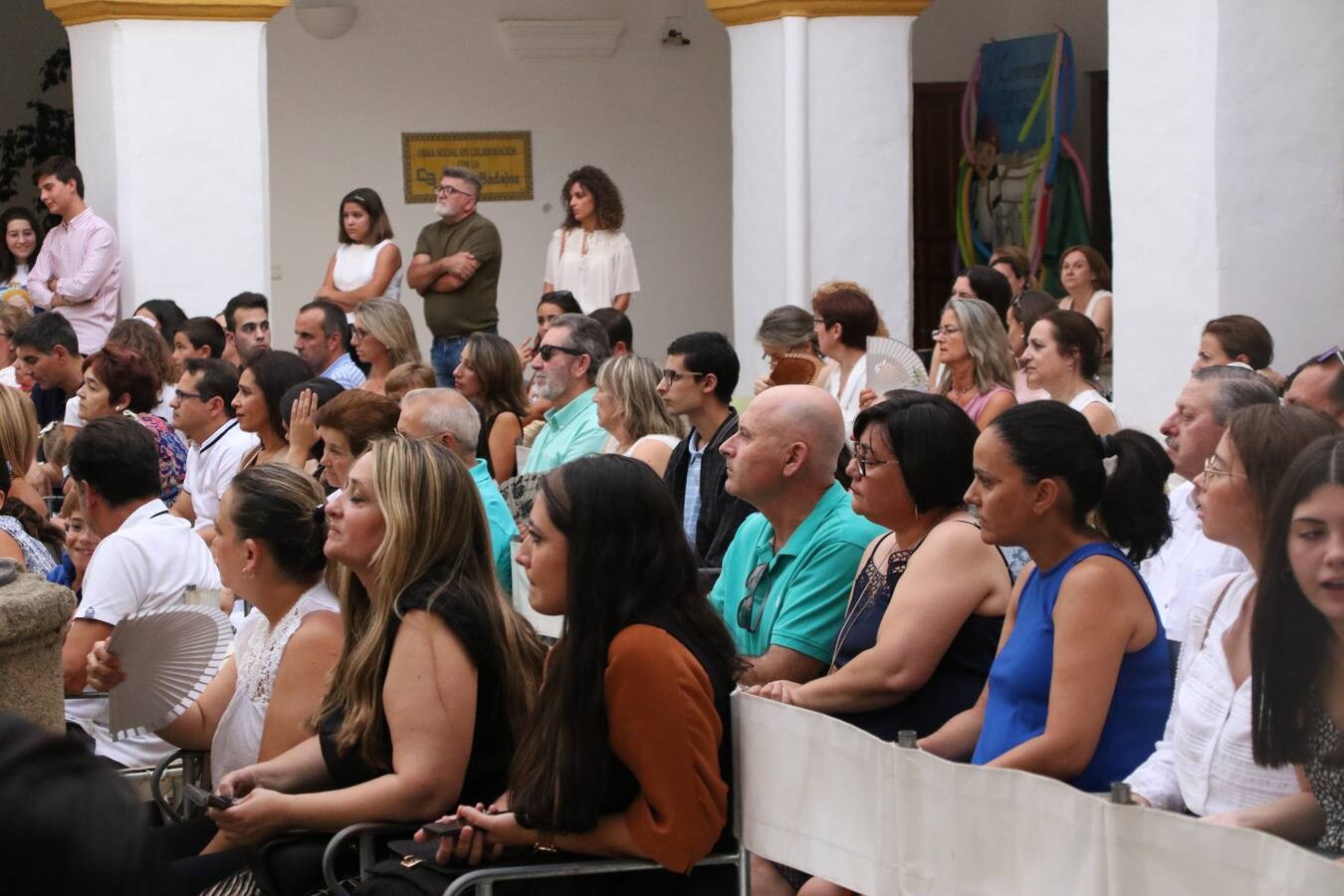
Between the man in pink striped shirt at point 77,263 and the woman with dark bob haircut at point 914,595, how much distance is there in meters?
8.00

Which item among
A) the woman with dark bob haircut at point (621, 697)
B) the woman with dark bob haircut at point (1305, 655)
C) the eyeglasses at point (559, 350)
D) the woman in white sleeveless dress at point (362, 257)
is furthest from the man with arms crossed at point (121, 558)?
the woman in white sleeveless dress at point (362, 257)

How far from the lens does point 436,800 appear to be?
155 inches

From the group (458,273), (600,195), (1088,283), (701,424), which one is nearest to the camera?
(701,424)

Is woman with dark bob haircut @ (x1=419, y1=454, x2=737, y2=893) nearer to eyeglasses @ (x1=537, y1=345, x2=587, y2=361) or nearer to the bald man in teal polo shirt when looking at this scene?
the bald man in teal polo shirt

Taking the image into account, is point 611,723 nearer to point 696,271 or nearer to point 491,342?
point 491,342

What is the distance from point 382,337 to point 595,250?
3.22 meters

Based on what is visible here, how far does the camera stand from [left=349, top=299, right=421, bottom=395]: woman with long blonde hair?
29.7 feet

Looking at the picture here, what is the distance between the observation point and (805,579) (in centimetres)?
461

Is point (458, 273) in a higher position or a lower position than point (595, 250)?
lower

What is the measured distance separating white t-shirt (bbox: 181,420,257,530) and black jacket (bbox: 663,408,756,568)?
6.28 ft

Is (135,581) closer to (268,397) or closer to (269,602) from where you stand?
(269,602)

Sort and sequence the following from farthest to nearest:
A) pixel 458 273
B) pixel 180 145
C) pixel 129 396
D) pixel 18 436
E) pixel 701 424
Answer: pixel 180 145 < pixel 458 273 < pixel 129 396 < pixel 701 424 < pixel 18 436

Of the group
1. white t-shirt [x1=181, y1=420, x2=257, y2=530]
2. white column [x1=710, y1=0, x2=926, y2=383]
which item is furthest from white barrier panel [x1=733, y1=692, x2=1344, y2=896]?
white column [x1=710, y1=0, x2=926, y2=383]

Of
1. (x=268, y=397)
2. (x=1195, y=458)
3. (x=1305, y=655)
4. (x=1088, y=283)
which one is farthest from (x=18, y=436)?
(x=1088, y=283)
